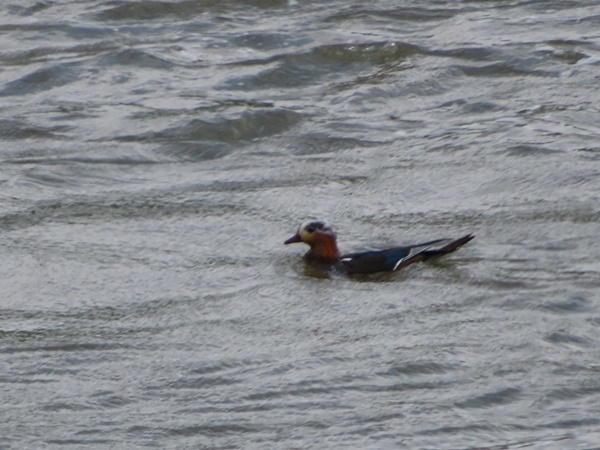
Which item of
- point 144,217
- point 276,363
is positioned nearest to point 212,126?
point 144,217

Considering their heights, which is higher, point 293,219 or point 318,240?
point 318,240

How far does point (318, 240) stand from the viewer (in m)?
7.31

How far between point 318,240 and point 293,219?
0.82 meters

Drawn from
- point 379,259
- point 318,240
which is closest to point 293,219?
point 318,240

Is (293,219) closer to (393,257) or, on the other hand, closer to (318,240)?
(318,240)

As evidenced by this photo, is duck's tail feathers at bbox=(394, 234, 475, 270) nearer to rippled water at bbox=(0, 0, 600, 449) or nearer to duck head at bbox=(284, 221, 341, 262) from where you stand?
rippled water at bbox=(0, 0, 600, 449)

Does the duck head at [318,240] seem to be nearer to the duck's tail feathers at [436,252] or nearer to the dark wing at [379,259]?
the dark wing at [379,259]

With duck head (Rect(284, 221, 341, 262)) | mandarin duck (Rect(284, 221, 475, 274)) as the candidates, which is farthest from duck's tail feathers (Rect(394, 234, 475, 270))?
duck head (Rect(284, 221, 341, 262))

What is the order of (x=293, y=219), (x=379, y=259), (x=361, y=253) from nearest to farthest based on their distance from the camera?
(x=379, y=259) → (x=361, y=253) → (x=293, y=219)

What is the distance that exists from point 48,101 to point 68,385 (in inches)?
203

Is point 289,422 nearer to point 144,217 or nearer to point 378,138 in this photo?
point 144,217

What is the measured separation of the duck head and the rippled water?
120 mm

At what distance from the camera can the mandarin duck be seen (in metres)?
7.20

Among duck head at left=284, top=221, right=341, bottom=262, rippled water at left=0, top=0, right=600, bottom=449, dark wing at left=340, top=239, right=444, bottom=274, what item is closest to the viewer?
rippled water at left=0, top=0, right=600, bottom=449
